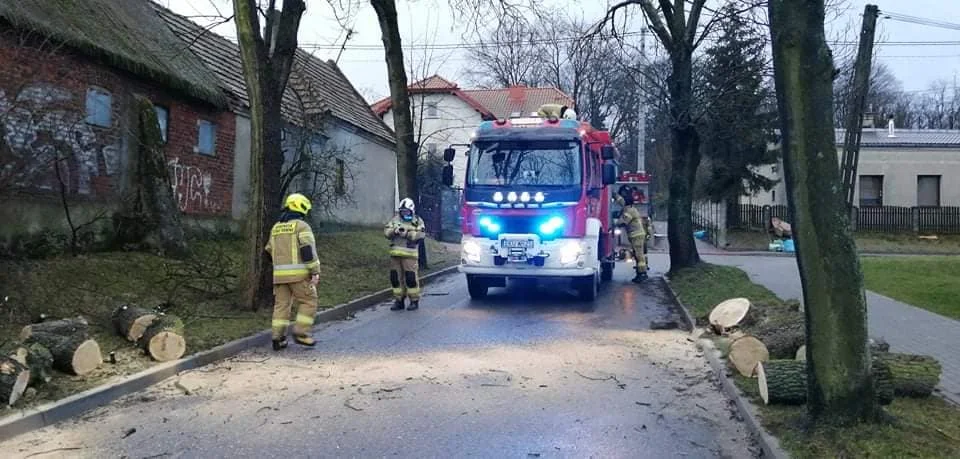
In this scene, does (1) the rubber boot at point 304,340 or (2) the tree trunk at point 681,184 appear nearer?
(1) the rubber boot at point 304,340

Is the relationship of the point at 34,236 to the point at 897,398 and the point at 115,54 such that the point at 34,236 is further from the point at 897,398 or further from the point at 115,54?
the point at 897,398

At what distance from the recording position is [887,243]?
34750 mm

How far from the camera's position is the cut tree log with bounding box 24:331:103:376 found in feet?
22.8

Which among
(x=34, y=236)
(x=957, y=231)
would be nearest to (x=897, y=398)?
(x=34, y=236)

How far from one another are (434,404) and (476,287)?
25.0 ft

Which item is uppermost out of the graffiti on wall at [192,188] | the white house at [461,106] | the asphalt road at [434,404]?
the white house at [461,106]

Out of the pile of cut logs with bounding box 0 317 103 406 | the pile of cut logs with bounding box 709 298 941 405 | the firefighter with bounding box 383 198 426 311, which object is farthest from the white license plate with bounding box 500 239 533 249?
the pile of cut logs with bounding box 0 317 103 406

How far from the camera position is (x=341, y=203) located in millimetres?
23500

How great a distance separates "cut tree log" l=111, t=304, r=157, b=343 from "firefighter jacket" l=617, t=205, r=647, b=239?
11025mm

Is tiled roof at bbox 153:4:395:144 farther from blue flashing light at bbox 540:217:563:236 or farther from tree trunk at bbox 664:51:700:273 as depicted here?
tree trunk at bbox 664:51:700:273

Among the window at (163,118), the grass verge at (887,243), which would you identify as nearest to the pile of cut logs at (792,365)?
the window at (163,118)

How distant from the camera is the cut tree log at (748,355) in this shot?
7398 mm

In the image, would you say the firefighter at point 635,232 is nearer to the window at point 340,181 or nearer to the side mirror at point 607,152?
the side mirror at point 607,152

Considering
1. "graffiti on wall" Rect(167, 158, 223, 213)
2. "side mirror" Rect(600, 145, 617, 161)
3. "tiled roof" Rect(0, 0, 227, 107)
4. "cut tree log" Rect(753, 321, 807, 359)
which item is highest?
"tiled roof" Rect(0, 0, 227, 107)
